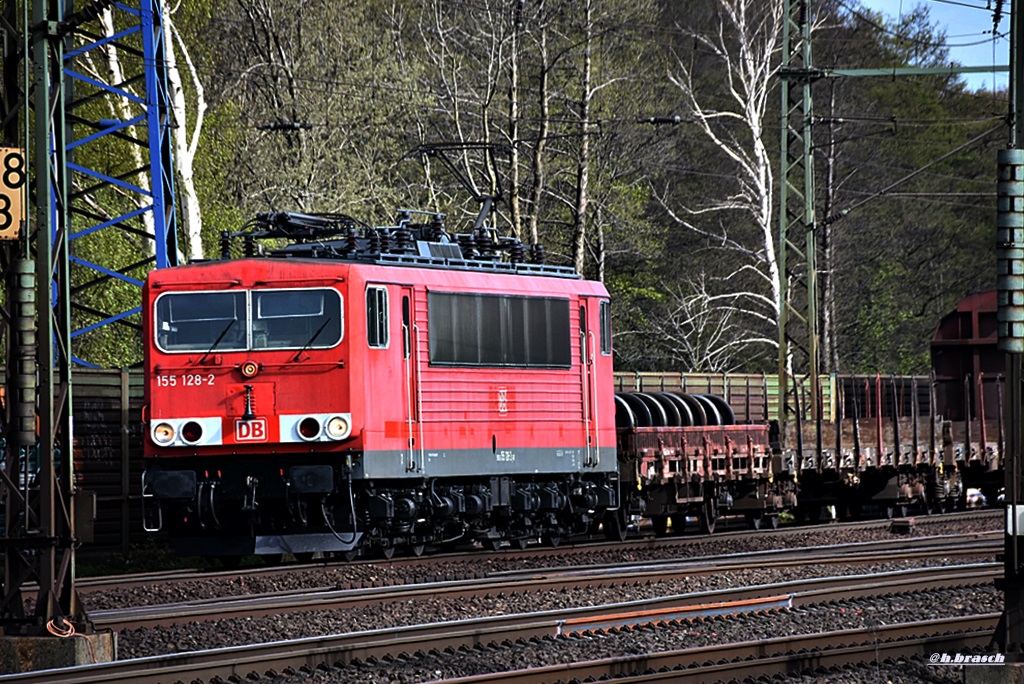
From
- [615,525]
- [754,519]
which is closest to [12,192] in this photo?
[615,525]

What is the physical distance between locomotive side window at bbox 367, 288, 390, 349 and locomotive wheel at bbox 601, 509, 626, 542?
7.14 metres

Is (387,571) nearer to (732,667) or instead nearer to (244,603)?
(244,603)

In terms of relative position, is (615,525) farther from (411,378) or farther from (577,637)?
(577,637)

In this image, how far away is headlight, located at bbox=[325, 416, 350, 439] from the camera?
1780 centimetres

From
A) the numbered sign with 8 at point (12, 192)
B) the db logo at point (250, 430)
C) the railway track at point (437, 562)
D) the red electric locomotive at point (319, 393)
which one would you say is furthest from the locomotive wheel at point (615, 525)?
the numbered sign with 8 at point (12, 192)

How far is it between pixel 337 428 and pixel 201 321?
1995 mm

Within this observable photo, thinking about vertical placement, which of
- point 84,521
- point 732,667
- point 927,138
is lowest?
point 732,667

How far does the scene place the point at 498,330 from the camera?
2008 cm

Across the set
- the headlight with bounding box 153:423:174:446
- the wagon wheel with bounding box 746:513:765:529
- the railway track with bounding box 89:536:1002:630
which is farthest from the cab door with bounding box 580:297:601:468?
the wagon wheel with bounding box 746:513:765:529

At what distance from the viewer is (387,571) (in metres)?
17.9

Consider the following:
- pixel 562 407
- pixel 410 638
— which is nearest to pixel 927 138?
pixel 562 407

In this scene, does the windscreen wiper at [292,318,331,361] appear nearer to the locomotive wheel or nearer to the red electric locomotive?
the red electric locomotive

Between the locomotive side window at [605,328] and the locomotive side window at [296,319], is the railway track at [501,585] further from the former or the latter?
the locomotive side window at [605,328]

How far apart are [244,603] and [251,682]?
4.50 meters
